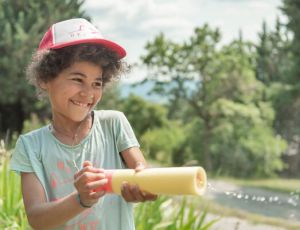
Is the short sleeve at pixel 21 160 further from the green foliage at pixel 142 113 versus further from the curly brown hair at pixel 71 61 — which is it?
the green foliage at pixel 142 113

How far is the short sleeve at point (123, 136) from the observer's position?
6.34 feet

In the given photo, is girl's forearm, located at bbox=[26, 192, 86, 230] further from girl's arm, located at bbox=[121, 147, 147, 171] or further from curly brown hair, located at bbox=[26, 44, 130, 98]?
curly brown hair, located at bbox=[26, 44, 130, 98]

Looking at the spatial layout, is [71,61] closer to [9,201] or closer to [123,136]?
[123,136]

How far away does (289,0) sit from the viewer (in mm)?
21625

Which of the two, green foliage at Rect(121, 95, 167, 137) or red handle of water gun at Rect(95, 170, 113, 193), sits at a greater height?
green foliage at Rect(121, 95, 167, 137)

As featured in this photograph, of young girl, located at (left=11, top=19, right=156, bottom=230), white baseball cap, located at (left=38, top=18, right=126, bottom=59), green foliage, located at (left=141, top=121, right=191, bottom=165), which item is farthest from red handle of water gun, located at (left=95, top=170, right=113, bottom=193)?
green foliage, located at (left=141, top=121, right=191, bottom=165)

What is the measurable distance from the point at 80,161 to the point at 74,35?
1.25 ft

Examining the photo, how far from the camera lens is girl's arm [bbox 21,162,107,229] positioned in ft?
5.09

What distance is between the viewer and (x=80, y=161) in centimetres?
190

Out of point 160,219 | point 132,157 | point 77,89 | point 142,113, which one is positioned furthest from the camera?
point 142,113

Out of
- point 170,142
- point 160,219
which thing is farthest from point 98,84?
point 170,142

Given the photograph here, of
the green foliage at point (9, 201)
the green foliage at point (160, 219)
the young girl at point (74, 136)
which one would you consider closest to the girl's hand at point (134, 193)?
the young girl at point (74, 136)

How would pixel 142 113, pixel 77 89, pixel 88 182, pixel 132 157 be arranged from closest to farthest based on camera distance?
pixel 88 182, pixel 77 89, pixel 132 157, pixel 142 113

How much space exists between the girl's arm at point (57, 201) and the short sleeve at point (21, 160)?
0.02 meters
